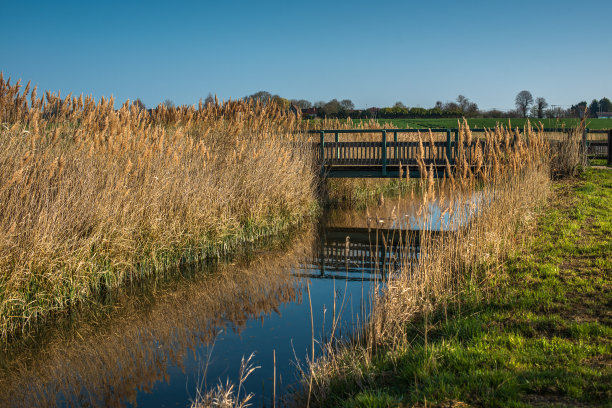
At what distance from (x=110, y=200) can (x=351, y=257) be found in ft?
15.3

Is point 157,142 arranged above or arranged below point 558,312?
above

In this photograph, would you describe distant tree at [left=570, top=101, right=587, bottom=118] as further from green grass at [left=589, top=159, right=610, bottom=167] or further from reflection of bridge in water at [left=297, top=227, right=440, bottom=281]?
reflection of bridge in water at [left=297, top=227, right=440, bottom=281]

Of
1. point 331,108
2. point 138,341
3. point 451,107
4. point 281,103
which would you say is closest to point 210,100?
point 281,103

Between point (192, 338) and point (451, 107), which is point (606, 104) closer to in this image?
point (451, 107)

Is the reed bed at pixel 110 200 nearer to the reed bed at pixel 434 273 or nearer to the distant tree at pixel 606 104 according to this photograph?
the reed bed at pixel 434 273

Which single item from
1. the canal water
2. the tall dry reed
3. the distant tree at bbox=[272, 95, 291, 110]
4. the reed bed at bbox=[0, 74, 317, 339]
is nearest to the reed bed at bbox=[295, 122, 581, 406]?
the tall dry reed

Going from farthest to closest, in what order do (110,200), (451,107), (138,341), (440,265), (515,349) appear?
1. (451,107)
2. (110,200)
3. (440,265)
4. (138,341)
5. (515,349)

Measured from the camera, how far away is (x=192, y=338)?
256 inches

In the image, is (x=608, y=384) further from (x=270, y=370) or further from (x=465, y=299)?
(x=270, y=370)

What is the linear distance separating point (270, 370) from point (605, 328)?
313 centimetres

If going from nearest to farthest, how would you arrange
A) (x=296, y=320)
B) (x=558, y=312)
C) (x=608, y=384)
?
(x=608, y=384) → (x=558, y=312) → (x=296, y=320)

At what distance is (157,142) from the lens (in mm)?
9703

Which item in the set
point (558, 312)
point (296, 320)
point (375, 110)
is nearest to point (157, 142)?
point (296, 320)

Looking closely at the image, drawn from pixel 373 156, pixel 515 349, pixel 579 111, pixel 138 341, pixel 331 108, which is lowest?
pixel 138 341
